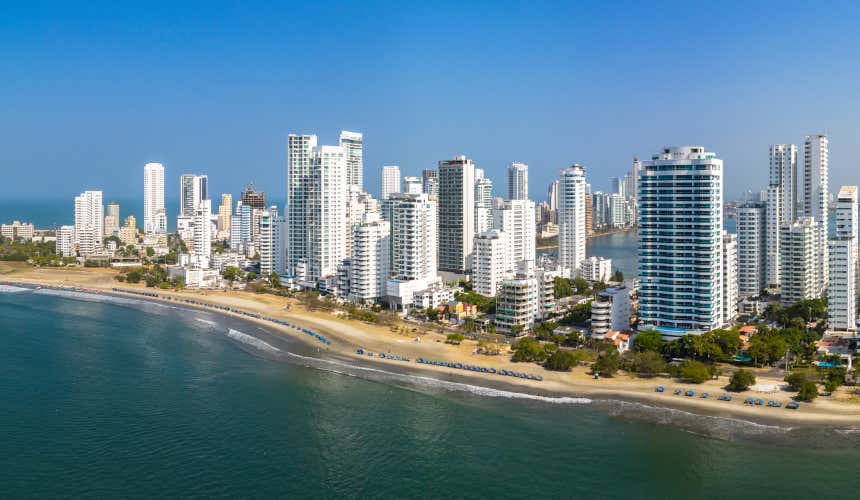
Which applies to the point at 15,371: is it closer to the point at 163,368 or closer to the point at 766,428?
the point at 163,368

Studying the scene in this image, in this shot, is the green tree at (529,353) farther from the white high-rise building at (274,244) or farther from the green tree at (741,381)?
the white high-rise building at (274,244)

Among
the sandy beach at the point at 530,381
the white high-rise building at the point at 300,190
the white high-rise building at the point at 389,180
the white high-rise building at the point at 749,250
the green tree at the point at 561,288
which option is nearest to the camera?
the sandy beach at the point at 530,381

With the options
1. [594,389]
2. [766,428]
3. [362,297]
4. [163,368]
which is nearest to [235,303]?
[362,297]

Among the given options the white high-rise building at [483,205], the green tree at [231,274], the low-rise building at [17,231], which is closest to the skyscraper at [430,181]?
the white high-rise building at [483,205]

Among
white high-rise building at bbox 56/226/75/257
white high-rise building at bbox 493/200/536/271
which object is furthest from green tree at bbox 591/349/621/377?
white high-rise building at bbox 56/226/75/257

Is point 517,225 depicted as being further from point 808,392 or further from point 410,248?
point 808,392

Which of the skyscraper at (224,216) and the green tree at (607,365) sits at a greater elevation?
the skyscraper at (224,216)
